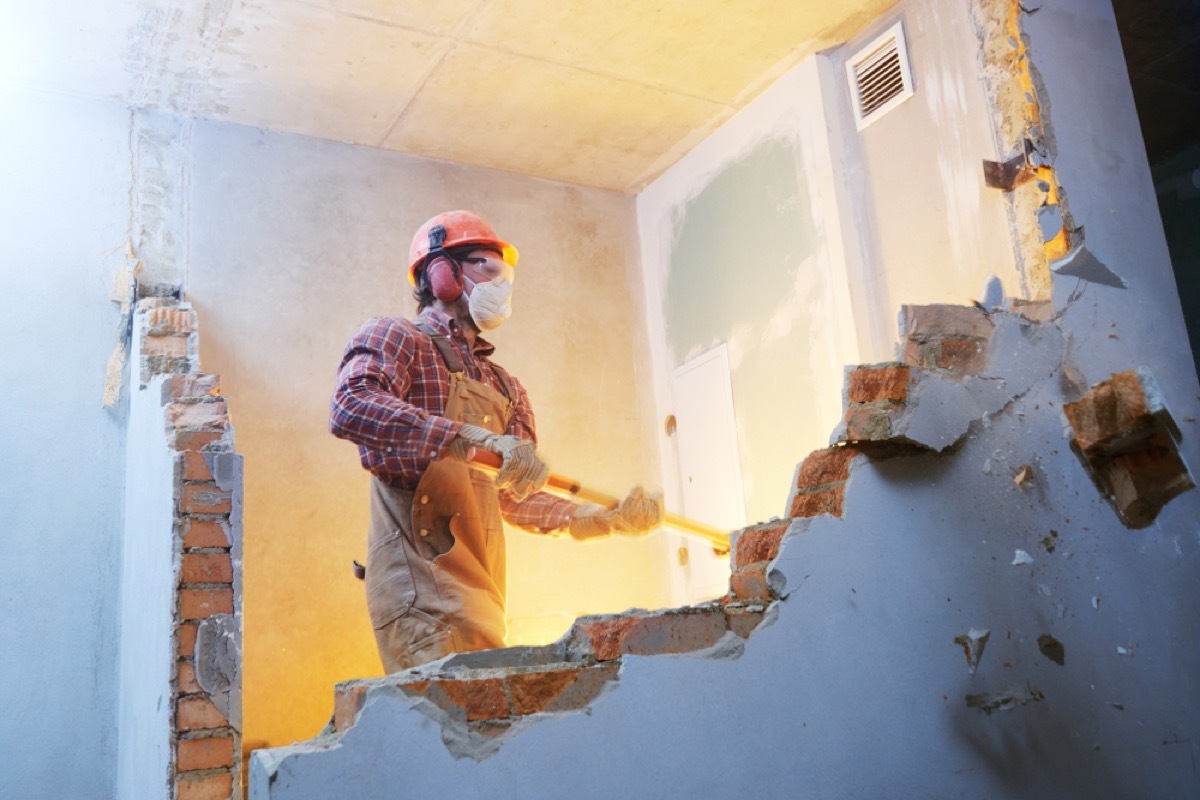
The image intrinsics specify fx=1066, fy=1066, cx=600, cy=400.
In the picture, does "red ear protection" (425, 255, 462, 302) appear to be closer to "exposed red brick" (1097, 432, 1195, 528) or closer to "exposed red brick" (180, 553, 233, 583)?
"exposed red brick" (180, 553, 233, 583)

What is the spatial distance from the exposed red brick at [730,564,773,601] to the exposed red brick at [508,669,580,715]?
462mm

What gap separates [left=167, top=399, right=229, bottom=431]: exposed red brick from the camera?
2834 millimetres

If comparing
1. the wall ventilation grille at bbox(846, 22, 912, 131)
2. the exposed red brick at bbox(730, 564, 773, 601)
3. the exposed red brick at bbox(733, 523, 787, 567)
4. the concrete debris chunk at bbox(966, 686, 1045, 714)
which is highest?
the wall ventilation grille at bbox(846, 22, 912, 131)

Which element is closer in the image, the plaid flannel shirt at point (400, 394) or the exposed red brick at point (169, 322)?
the plaid flannel shirt at point (400, 394)

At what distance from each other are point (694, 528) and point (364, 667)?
1.28 metres

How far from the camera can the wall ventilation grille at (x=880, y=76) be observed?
3.49 meters

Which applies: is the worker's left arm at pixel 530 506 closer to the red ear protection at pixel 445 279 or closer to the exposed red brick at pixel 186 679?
the red ear protection at pixel 445 279

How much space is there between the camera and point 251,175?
4.04m

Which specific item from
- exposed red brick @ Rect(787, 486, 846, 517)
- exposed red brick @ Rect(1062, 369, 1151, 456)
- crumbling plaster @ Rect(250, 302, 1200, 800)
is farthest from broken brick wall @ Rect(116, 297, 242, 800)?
exposed red brick @ Rect(1062, 369, 1151, 456)

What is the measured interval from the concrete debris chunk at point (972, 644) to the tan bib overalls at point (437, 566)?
1.20 metres

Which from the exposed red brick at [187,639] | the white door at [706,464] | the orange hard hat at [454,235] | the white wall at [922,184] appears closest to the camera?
the exposed red brick at [187,639]

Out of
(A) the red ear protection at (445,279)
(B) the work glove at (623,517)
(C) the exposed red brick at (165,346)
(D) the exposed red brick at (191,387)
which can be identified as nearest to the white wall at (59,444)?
(C) the exposed red brick at (165,346)

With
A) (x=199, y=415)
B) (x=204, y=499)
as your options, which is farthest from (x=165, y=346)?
(x=204, y=499)

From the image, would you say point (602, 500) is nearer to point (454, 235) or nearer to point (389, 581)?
point (389, 581)
